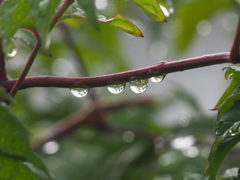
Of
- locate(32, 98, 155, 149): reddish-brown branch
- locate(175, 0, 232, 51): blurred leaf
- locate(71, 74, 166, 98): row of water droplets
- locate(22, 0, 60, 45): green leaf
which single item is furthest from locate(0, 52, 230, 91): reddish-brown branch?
locate(175, 0, 232, 51): blurred leaf

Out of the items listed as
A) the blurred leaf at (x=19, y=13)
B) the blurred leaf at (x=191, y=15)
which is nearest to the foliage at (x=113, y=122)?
the blurred leaf at (x=191, y=15)

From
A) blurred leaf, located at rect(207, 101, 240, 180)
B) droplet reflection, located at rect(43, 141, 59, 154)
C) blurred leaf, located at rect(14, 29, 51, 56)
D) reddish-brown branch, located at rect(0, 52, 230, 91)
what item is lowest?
droplet reflection, located at rect(43, 141, 59, 154)

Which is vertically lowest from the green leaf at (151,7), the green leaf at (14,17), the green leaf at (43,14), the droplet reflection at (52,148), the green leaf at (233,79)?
the droplet reflection at (52,148)

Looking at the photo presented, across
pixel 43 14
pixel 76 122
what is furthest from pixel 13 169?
pixel 76 122

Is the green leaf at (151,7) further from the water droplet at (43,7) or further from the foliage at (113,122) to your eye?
A: the water droplet at (43,7)

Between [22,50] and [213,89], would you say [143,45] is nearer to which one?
[213,89]

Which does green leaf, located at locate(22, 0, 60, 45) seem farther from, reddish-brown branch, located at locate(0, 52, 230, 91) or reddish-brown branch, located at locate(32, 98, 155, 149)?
reddish-brown branch, located at locate(32, 98, 155, 149)

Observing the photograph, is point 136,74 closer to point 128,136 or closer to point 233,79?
point 233,79
